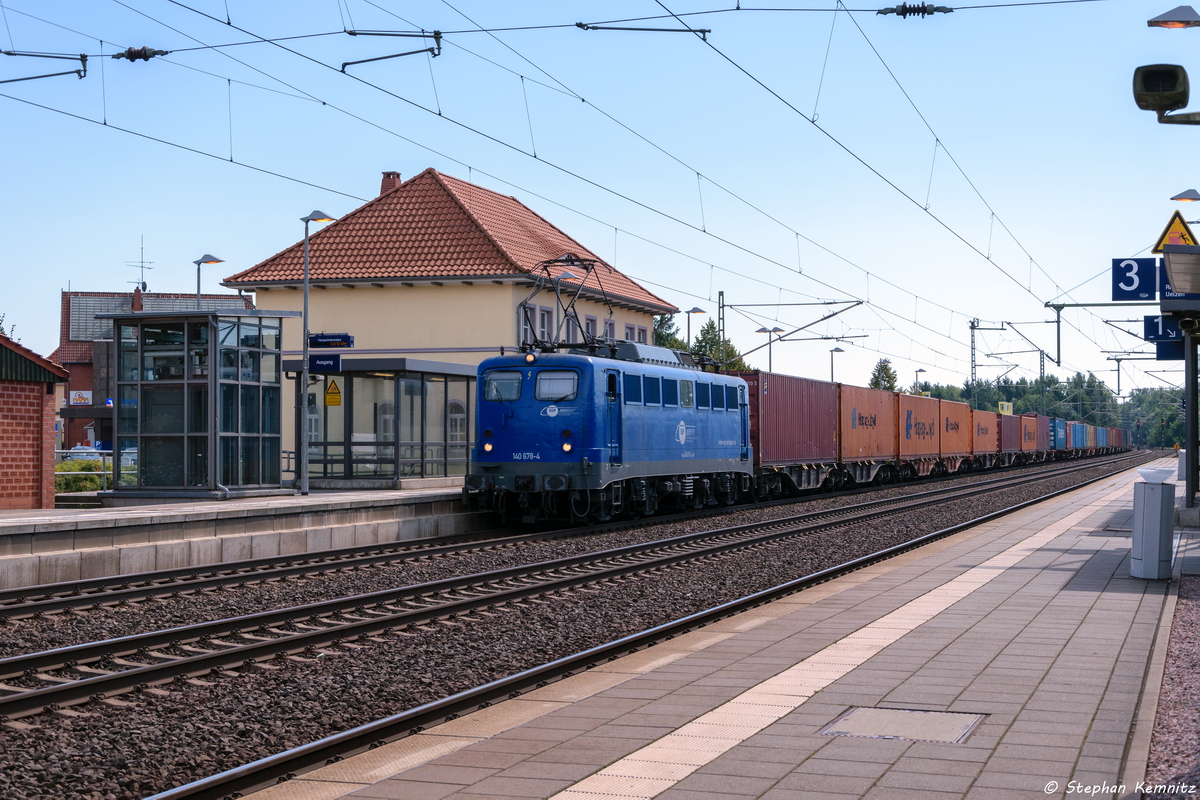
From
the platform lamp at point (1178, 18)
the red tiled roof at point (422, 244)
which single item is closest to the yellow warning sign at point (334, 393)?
the red tiled roof at point (422, 244)

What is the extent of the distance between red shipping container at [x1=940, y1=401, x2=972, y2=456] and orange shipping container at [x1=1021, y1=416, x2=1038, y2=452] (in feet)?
49.3

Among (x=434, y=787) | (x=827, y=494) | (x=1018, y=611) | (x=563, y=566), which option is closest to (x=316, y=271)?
(x=827, y=494)

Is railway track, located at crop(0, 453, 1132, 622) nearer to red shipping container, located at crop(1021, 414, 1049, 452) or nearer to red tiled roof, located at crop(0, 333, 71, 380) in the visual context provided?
red tiled roof, located at crop(0, 333, 71, 380)

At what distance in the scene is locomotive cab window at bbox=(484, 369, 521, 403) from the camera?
21906 millimetres

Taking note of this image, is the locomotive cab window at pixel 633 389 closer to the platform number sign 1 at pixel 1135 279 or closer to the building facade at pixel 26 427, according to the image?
the platform number sign 1 at pixel 1135 279

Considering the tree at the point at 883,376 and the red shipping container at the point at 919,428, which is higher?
the tree at the point at 883,376

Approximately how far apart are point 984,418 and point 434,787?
54.6 meters

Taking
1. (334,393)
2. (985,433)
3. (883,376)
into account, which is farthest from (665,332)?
(334,393)

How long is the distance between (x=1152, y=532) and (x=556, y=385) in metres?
10.6

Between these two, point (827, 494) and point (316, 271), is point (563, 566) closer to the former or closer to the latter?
point (827, 494)

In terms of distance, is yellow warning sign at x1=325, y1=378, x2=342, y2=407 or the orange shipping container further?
the orange shipping container

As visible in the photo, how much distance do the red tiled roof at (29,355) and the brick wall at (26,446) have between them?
1.36ft

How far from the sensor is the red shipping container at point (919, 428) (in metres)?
42.3

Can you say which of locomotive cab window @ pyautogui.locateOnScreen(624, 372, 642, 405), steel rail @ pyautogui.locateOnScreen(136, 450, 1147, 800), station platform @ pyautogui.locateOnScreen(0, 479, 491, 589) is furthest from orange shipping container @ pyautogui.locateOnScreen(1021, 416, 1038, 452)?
steel rail @ pyautogui.locateOnScreen(136, 450, 1147, 800)
